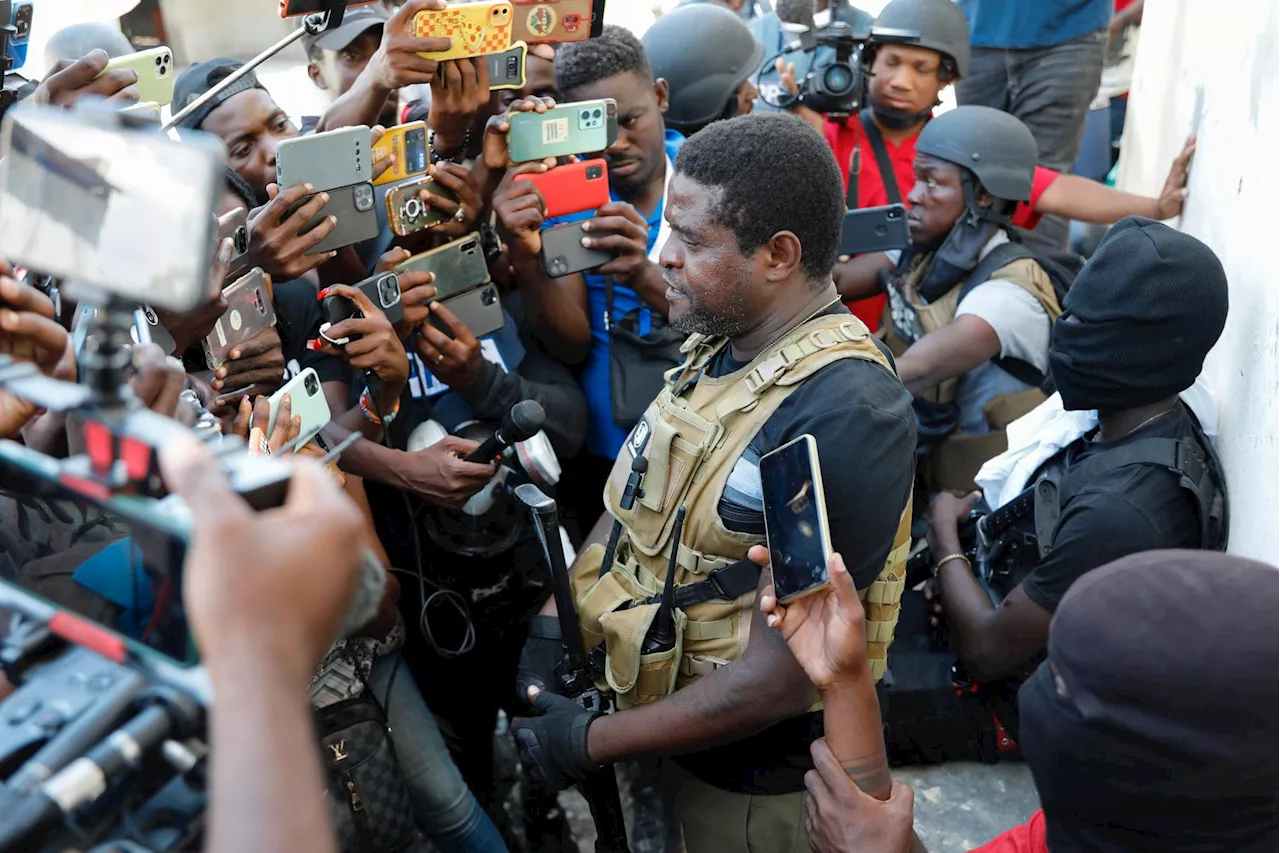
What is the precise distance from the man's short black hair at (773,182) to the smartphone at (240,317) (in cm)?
98

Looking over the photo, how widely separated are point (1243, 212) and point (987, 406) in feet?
3.03

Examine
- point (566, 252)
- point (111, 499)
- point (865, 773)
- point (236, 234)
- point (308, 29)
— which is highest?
point (308, 29)

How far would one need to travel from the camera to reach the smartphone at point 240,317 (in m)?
2.32

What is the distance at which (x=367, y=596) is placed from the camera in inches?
39.6

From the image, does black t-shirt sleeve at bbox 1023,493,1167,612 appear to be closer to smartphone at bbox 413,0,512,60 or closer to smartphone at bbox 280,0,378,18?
smartphone at bbox 413,0,512,60

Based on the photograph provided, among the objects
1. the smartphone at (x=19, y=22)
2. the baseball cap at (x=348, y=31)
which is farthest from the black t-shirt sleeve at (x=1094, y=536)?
the baseball cap at (x=348, y=31)

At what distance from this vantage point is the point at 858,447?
195 cm

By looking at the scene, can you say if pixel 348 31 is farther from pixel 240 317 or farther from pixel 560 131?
pixel 240 317

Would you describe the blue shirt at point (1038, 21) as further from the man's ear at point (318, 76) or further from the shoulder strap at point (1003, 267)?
the man's ear at point (318, 76)

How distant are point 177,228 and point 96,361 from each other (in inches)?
5.3

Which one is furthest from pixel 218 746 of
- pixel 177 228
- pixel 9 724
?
pixel 177 228

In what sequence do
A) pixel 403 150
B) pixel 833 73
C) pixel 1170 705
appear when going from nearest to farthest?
pixel 1170 705, pixel 403 150, pixel 833 73

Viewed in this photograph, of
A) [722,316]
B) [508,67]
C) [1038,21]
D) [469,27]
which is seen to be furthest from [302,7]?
[1038,21]

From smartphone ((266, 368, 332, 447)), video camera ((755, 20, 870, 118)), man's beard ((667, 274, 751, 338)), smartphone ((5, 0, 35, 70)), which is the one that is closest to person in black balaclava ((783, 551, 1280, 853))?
man's beard ((667, 274, 751, 338))
